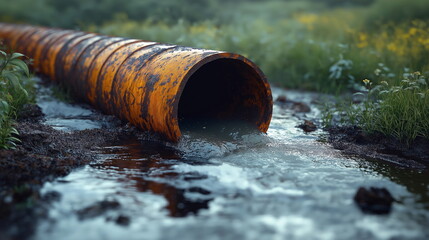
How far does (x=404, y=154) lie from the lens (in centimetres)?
428

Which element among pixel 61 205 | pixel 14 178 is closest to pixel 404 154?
pixel 61 205

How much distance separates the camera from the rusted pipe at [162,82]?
164 inches

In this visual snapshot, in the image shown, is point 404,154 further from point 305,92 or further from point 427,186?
point 305,92

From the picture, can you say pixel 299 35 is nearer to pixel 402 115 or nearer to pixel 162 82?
pixel 402 115

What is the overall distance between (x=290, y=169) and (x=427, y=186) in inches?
40.2

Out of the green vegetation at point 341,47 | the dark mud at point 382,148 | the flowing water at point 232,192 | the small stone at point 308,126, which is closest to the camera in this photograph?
the flowing water at point 232,192

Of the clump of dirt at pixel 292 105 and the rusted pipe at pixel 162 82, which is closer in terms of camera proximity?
the rusted pipe at pixel 162 82

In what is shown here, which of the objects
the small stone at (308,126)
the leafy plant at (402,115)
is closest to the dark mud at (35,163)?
the small stone at (308,126)

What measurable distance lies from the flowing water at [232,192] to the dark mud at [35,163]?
92 mm

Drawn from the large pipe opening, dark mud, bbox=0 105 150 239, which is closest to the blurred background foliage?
the large pipe opening

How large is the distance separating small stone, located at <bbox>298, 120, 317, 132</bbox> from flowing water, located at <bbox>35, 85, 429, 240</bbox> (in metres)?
0.66

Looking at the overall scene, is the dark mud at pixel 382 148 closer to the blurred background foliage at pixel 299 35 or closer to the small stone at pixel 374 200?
the small stone at pixel 374 200

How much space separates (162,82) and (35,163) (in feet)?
4.42

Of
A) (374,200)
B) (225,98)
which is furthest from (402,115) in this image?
(225,98)
